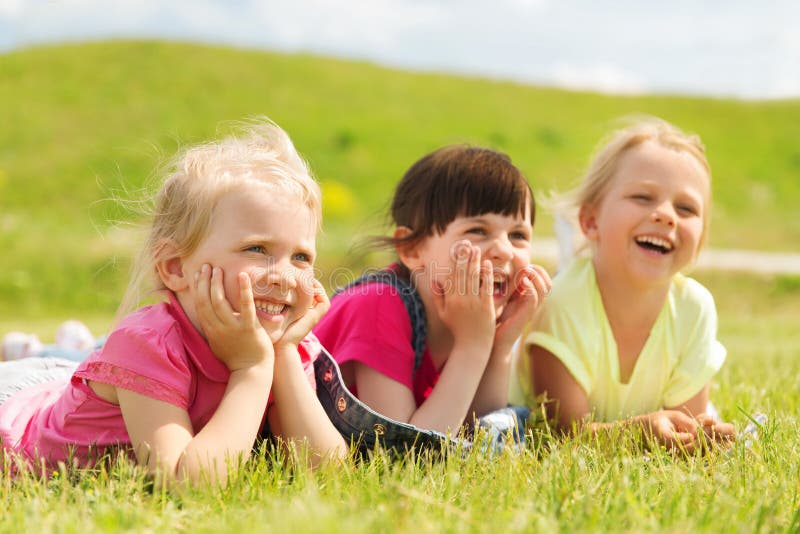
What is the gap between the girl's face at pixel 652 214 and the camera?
11.9 ft

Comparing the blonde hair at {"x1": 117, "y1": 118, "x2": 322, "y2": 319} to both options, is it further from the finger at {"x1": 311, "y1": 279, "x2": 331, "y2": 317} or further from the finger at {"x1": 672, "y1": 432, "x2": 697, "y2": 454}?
the finger at {"x1": 672, "y1": 432, "x2": 697, "y2": 454}

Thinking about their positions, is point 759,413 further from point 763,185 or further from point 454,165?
point 763,185

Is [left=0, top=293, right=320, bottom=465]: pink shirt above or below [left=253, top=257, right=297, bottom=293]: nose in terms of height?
below

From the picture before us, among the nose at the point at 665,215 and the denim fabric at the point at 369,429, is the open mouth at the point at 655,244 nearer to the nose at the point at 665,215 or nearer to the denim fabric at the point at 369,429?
the nose at the point at 665,215

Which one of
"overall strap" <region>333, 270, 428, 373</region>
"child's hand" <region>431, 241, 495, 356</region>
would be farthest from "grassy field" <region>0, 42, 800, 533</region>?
"child's hand" <region>431, 241, 495, 356</region>

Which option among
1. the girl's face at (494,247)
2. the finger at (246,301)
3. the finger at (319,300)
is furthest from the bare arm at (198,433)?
the girl's face at (494,247)

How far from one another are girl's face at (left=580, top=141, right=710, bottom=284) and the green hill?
9.50 m

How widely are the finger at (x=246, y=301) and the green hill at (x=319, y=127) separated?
10.5 meters

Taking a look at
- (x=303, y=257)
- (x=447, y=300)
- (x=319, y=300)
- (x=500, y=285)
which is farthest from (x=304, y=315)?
(x=500, y=285)

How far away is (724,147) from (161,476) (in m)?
25.0

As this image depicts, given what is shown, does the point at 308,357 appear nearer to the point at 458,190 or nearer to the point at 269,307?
the point at 269,307

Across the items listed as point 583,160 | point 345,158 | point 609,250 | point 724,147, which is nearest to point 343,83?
point 345,158

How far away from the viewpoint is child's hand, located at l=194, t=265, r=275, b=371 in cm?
254

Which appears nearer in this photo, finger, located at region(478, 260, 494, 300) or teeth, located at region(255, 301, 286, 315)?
teeth, located at region(255, 301, 286, 315)
